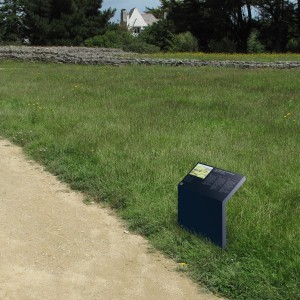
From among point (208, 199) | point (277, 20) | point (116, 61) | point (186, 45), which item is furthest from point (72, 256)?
point (277, 20)

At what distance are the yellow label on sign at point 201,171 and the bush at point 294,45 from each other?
35.7 meters

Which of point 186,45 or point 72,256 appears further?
point 186,45

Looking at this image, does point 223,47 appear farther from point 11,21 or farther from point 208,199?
point 208,199

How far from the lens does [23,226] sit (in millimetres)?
4484

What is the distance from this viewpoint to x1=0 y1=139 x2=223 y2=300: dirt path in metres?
3.38

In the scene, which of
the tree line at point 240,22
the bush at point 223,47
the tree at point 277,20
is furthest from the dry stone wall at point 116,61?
the tree at point 277,20

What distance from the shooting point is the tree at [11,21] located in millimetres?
49844

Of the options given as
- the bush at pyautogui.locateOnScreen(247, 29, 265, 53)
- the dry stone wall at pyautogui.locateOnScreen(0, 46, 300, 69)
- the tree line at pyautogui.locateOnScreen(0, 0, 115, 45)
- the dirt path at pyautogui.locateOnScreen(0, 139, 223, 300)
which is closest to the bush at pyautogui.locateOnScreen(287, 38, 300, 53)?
the bush at pyautogui.locateOnScreen(247, 29, 265, 53)

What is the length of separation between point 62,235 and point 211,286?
1.46 meters

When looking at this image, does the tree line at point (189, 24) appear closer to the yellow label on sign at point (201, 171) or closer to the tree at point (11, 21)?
the tree at point (11, 21)

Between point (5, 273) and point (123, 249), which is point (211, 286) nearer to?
point (123, 249)

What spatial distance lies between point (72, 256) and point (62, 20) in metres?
44.4

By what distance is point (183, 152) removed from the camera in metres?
6.56

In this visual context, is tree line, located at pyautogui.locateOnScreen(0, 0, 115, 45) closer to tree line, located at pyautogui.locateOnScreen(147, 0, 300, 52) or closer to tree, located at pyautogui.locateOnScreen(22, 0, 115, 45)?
tree, located at pyautogui.locateOnScreen(22, 0, 115, 45)
